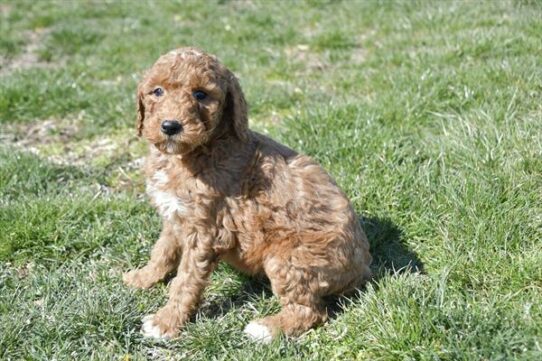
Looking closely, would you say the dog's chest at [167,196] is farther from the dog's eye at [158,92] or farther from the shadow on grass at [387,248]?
the shadow on grass at [387,248]

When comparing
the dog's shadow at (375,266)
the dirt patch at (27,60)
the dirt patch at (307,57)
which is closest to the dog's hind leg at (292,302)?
the dog's shadow at (375,266)

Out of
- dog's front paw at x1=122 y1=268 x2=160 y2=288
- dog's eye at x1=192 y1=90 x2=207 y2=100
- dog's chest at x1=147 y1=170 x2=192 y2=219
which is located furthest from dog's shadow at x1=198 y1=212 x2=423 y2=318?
dog's eye at x1=192 y1=90 x2=207 y2=100

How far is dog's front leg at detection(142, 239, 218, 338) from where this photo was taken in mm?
3959

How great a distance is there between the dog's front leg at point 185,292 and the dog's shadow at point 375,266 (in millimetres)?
164

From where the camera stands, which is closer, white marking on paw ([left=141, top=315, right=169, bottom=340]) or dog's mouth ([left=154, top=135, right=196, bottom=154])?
dog's mouth ([left=154, top=135, right=196, bottom=154])

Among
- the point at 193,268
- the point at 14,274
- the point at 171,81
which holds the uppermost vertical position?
the point at 171,81

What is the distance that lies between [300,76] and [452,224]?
4220 mm

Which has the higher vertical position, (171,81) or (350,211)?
(171,81)

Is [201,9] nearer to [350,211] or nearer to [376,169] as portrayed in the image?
[376,169]

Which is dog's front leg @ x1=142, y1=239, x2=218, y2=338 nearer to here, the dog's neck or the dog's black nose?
the dog's neck

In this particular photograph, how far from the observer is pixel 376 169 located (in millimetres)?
5266

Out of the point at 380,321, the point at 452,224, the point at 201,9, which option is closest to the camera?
the point at 380,321

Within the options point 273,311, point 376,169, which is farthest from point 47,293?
point 376,169

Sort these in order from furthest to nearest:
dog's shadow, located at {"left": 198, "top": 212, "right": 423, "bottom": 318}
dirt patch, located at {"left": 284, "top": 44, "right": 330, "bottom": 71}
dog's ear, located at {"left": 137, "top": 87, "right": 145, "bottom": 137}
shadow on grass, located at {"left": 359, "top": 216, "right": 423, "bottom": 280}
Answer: dirt patch, located at {"left": 284, "top": 44, "right": 330, "bottom": 71}
shadow on grass, located at {"left": 359, "top": 216, "right": 423, "bottom": 280}
dog's shadow, located at {"left": 198, "top": 212, "right": 423, "bottom": 318}
dog's ear, located at {"left": 137, "top": 87, "right": 145, "bottom": 137}
